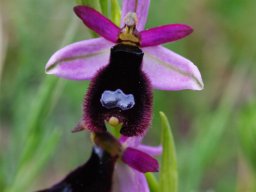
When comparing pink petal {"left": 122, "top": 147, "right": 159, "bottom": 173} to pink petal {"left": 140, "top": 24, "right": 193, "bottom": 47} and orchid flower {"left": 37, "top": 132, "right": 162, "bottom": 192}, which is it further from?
pink petal {"left": 140, "top": 24, "right": 193, "bottom": 47}

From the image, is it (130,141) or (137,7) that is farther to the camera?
(130,141)

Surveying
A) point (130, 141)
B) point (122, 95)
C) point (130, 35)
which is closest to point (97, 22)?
point (130, 35)

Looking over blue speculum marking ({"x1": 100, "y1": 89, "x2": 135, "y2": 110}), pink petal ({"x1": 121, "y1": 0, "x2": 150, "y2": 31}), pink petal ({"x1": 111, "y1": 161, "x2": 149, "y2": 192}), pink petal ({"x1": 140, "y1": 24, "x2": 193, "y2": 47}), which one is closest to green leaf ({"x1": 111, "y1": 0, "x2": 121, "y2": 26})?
pink petal ({"x1": 121, "y1": 0, "x2": 150, "y2": 31})

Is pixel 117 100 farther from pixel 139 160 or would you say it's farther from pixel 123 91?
pixel 139 160

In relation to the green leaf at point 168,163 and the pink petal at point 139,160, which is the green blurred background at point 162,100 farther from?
the green leaf at point 168,163

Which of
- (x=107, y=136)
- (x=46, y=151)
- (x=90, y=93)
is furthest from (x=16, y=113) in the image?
(x=90, y=93)

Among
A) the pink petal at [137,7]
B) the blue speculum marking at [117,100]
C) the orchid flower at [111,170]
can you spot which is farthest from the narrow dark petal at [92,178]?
the pink petal at [137,7]
